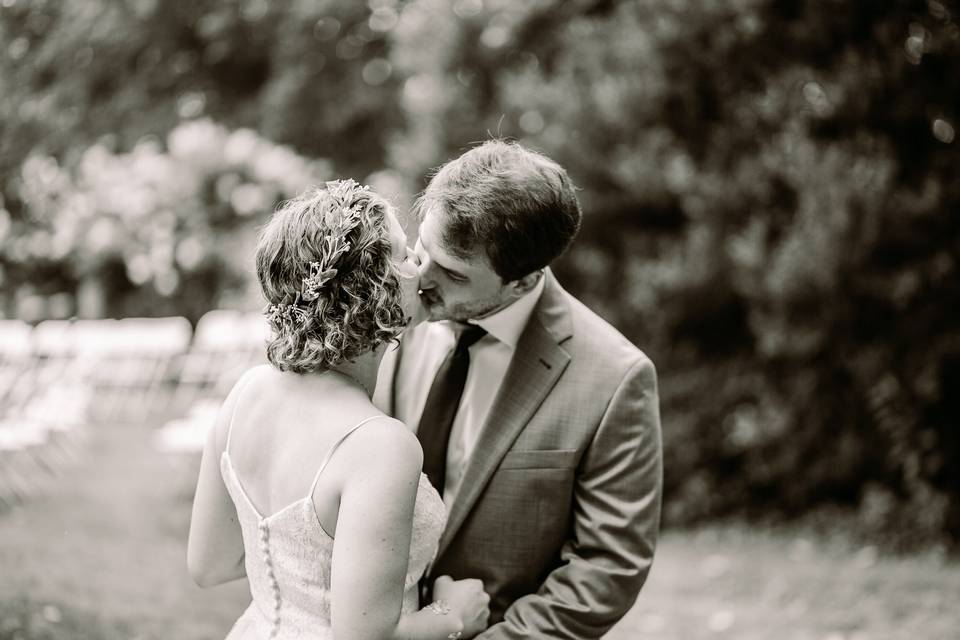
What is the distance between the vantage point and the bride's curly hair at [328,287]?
2021 millimetres

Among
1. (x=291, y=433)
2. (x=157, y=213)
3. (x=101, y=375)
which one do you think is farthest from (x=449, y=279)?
(x=101, y=375)

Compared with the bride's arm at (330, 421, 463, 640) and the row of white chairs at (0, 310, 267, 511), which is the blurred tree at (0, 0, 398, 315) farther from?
the bride's arm at (330, 421, 463, 640)

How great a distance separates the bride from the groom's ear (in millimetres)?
403

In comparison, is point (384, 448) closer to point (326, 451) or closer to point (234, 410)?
point (326, 451)

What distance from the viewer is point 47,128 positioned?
14492 mm

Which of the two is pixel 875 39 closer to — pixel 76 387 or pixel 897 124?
pixel 897 124

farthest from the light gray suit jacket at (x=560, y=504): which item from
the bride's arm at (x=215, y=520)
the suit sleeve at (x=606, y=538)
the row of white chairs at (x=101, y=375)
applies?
the row of white chairs at (x=101, y=375)

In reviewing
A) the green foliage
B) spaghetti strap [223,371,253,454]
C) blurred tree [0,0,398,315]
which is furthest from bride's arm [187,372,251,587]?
blurred tree [0,0,398,315]

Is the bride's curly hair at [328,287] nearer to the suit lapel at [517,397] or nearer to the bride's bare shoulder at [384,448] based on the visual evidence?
the bride's bare shoulder at [384,448]

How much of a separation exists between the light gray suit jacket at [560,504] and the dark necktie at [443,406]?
15 cm

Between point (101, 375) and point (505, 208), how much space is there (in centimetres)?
1340

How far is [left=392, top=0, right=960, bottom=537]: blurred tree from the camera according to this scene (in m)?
5.91

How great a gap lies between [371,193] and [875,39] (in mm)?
5034

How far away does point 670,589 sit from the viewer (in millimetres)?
5988
